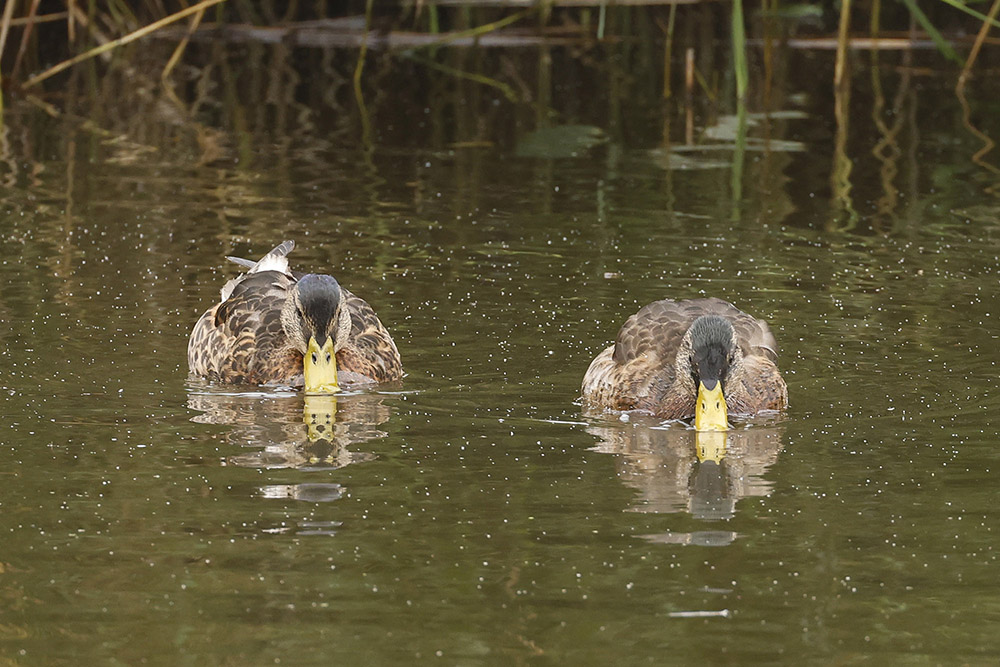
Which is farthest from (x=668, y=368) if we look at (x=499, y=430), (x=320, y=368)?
(x=320, y=368)

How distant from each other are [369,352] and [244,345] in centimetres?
67

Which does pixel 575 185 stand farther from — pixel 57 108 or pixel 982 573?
pixel 982 573

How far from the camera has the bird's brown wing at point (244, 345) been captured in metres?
9.33

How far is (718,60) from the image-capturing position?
20.5m

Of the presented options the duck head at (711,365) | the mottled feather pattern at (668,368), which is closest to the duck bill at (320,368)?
the mottled feather pattern at (668,368)

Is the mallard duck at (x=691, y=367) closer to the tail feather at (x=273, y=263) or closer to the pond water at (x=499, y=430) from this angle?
the pond water at (x=499, y=430)

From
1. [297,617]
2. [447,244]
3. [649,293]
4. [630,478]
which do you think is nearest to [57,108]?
[447,244]

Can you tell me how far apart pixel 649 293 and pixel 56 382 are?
3400 millimetres

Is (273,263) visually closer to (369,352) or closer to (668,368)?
(369,352)

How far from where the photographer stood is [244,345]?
9438mm

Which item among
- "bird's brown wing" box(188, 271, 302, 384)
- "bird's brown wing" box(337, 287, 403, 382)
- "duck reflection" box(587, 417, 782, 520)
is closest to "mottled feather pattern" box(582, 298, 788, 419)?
"duck reflection" box(587, 417, 782, 520)

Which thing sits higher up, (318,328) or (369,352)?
(318,328)

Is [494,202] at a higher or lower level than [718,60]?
lower

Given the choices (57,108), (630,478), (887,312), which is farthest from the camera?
(57,108)
